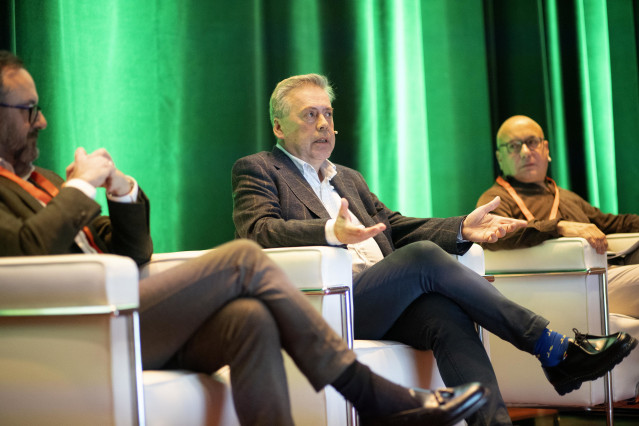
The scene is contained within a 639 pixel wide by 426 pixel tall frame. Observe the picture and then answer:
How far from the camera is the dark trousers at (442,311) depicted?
2.23 metres

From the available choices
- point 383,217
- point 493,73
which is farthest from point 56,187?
point 493,73

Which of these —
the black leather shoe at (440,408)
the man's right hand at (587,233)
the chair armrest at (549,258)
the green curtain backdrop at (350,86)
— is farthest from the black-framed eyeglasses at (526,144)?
the black leather shoe at (440,408)

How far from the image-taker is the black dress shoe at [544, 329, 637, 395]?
2209mm

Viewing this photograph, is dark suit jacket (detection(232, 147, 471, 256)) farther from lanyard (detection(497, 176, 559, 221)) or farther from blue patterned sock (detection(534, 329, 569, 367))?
lanyard (detection(497, 176, 559, 221))

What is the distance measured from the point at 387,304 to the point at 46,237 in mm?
1032

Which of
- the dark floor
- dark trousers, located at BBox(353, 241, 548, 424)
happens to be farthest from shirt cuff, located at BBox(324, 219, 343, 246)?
the dark floor

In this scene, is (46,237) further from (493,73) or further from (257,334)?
(493,73)

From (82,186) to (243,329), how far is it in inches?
18.7

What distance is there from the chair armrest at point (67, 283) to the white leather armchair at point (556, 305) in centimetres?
→ 193

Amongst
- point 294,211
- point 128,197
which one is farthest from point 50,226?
point 294,211

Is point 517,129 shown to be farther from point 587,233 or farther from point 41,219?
point 41,219

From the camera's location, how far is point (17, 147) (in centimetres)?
193

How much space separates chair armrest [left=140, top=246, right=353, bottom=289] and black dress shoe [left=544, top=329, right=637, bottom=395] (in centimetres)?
66

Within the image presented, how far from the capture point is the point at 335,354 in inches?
66.5
